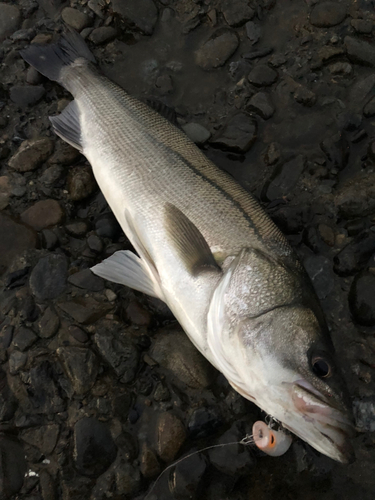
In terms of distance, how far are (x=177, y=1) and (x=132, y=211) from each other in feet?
8.28

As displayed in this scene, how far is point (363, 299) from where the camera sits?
2.85 m

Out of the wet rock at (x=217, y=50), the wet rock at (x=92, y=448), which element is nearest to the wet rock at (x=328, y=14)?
the wet rock at (x=217, y=50)

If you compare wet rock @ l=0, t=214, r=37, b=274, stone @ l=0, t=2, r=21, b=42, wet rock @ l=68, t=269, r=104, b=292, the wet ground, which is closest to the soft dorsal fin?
the wet ground

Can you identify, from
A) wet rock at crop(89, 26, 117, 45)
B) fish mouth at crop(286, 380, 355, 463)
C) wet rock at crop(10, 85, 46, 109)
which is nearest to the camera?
fish mouth at crop(286, 380, 355, 463)

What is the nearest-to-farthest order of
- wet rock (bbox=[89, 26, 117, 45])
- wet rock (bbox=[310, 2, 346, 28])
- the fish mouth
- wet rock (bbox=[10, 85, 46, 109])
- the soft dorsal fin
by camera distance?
the fish mouth
the soft dorsal fin
wet rock (bbox=[310, 2, 346, 28])
wet rock (bbox=[10, 85, 46, 109])
wet rock (bbox=[89, 26, 117, 45])

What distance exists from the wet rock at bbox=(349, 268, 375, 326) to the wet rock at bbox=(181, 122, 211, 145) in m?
1.89

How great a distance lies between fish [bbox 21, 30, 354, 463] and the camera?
2.07 meters

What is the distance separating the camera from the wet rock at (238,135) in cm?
342

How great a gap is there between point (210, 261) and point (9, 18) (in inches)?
144

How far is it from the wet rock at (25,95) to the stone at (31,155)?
49 centimetres

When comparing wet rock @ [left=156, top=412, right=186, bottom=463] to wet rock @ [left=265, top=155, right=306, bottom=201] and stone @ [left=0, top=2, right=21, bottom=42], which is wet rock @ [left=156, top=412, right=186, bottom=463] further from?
stone @ [left=0, top=2, right=21, bottom=42]

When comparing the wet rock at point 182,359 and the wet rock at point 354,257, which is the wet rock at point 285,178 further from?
the wet rock at point 182,359

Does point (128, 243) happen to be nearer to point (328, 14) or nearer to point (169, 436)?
point (169, 436)

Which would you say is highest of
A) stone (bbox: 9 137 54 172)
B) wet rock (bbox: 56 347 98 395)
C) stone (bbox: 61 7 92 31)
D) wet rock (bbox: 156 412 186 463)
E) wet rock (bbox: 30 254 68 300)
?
stone (bbox: 61 7 92 31)
